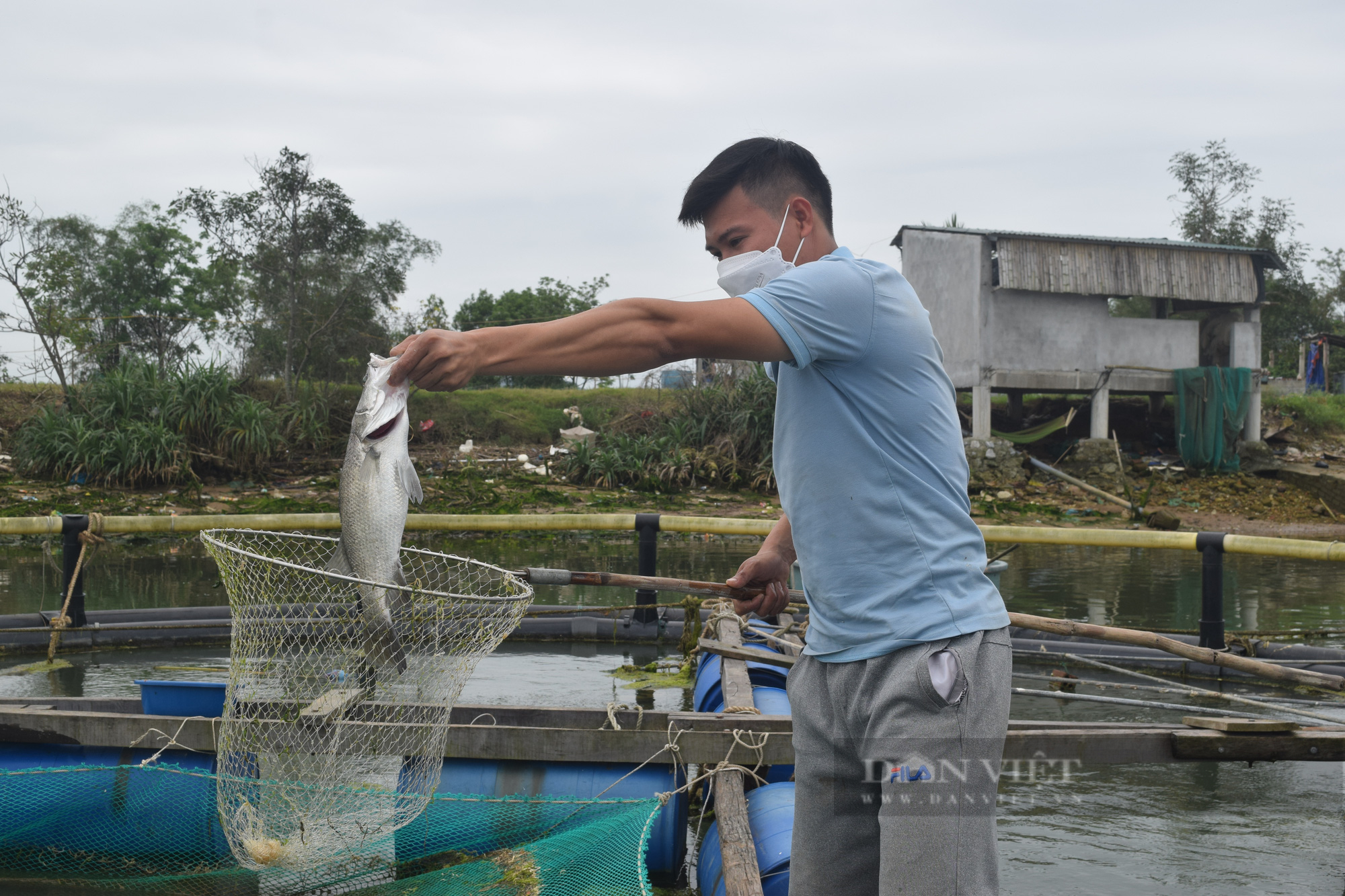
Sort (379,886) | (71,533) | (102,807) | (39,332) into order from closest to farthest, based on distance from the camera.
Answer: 1. (379,886)
2. (102,807)
3. (71,533)
4. (39,332)

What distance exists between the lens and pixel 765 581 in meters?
2.88

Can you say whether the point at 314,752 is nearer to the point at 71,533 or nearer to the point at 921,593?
the point at 921,593

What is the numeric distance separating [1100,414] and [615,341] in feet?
69.4

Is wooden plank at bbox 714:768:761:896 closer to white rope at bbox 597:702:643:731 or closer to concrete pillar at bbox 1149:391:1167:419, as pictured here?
white rope at bbox 597:702:643:731

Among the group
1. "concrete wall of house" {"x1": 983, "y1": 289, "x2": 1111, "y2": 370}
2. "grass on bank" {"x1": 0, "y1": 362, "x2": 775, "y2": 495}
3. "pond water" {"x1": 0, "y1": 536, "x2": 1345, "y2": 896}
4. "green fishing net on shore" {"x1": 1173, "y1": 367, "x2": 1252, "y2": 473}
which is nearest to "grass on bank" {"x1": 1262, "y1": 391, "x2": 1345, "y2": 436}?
"green fishing net on shore" {"x1": 1173, "y1": 367, "x2": 1252, "y2": 473}

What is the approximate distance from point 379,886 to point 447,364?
2313 mm

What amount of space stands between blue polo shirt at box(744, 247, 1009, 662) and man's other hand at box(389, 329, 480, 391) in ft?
1.75

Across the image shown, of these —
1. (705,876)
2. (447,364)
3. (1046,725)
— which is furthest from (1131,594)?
(447,364)

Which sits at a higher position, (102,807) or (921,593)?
(921,593)

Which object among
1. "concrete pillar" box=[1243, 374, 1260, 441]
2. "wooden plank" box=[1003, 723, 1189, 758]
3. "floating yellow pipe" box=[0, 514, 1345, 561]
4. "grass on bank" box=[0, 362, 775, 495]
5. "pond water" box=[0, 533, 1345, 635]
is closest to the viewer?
"wooden plank" box=[1003, 723, 1189, 758]

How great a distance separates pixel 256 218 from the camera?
2072cm

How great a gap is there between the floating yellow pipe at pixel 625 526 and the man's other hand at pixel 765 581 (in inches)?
120

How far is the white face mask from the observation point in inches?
89.5

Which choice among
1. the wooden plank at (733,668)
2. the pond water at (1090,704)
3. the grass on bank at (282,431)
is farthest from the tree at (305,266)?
the wooden plank at (733,668)
